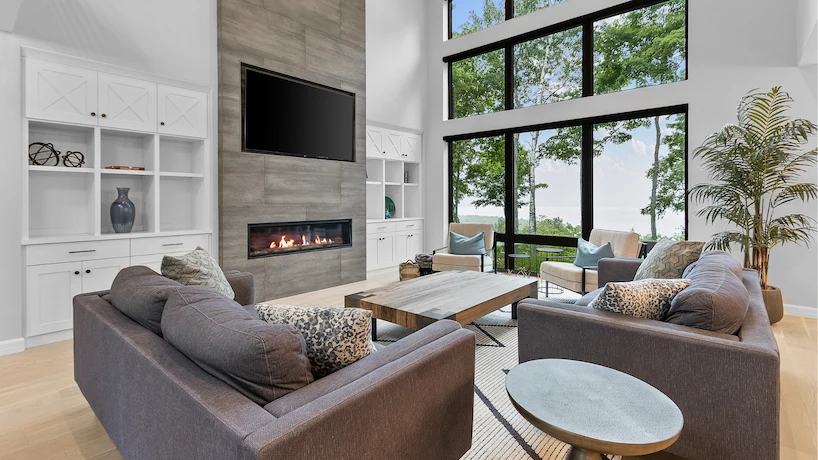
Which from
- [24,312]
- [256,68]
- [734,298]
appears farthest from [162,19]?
[734,298]

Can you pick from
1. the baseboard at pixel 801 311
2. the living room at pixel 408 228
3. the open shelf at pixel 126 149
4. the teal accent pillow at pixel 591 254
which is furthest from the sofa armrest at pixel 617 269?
the open shelf at pixel 126 149

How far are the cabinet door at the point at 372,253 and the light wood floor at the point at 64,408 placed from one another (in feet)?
11.7

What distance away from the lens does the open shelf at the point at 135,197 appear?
387 centimetres

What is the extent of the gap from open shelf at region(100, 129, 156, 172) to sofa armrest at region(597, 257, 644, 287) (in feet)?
14.2

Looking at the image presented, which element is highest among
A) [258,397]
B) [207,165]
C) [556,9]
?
[556,9]

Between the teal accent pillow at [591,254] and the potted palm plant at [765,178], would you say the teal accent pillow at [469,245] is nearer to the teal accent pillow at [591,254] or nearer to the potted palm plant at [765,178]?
the teal accent pillow at [591,254]

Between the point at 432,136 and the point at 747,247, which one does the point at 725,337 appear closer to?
the point at 747,247

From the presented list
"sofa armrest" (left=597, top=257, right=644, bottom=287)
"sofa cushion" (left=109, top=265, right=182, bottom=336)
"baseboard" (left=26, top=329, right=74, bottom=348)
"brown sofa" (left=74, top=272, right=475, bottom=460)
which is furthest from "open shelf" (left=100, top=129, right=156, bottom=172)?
"sofa armrest" (left=597, top=257, right=644, bottom=287)

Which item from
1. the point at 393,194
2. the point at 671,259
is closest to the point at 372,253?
the point at 393,194

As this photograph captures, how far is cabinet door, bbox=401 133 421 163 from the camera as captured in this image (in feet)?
22.3

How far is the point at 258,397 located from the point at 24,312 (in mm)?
3341

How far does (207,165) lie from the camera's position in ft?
14.0

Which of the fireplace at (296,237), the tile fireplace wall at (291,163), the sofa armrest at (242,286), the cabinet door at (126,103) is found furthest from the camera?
the fireplace at (296,237)

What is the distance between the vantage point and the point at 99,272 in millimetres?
3537
